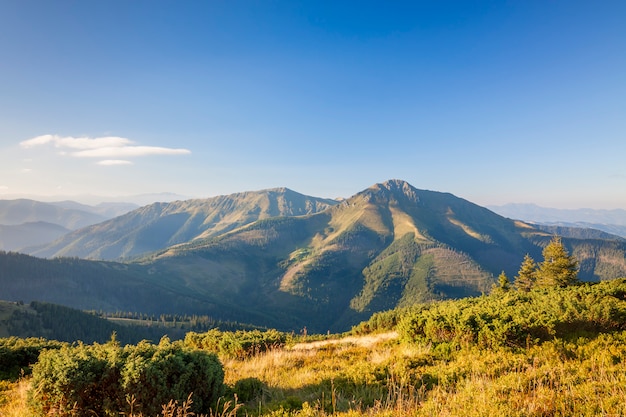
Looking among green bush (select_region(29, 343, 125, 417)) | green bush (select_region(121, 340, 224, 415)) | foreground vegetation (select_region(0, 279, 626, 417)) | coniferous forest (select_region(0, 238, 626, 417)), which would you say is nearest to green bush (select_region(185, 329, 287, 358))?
foreground vegetation (select_region(0, 279, 626, 417))

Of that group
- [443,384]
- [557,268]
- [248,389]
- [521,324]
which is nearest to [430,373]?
[443,384]

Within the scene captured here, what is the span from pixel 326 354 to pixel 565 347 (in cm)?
1004

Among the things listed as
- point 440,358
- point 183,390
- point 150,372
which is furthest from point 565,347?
point 150,372

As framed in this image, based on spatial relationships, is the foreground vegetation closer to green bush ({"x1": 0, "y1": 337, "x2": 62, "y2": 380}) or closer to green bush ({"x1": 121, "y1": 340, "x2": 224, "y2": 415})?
green bush ({"x1": 121, "y1": 340, "x2": 224, "y2": 415})

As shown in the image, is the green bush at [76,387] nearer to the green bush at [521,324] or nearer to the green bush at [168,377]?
the green bush at [168,377]

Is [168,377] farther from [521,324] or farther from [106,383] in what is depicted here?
[521,324]

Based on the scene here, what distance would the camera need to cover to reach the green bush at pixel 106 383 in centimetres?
719

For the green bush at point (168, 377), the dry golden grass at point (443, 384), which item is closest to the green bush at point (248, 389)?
the dry golden grass at point (443, 384)

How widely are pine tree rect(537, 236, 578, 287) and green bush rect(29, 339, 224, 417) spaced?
5251 cm

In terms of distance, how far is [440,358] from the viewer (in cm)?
1174

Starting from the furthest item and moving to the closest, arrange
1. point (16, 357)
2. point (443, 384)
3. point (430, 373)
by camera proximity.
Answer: point (16, 357)
point (430, 373)
point (443, 384)

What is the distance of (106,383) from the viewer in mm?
7477

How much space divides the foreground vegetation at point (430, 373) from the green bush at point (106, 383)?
0.12ft

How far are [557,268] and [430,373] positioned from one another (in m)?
49.0
